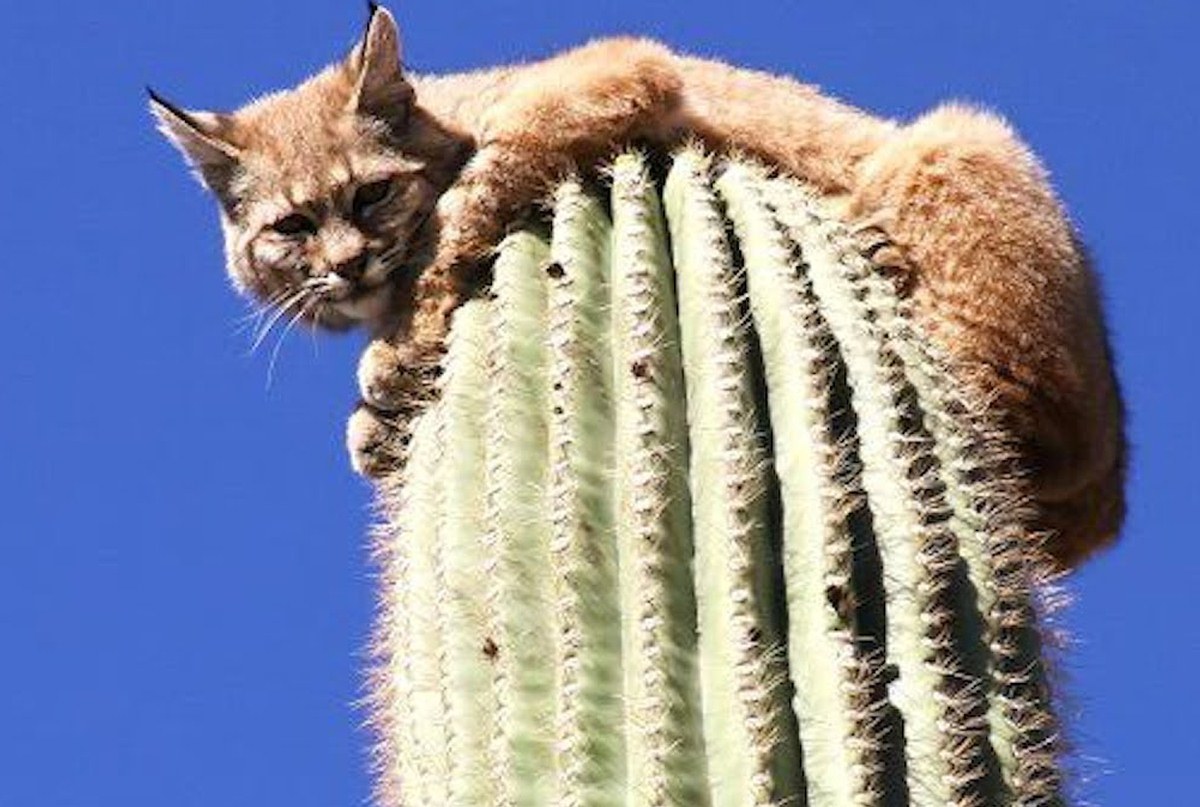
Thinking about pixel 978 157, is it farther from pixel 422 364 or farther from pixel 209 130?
pixel 209 130

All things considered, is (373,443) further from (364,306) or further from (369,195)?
(369,195)

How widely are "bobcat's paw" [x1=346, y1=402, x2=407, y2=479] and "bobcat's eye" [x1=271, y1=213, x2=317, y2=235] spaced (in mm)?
814

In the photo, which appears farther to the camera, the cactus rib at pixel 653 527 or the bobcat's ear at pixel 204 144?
the bobcat's ear at pixel 204 144

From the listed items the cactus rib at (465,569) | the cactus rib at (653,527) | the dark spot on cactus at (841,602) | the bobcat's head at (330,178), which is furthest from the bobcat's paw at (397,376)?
the dark spot on cactus at (841,602)

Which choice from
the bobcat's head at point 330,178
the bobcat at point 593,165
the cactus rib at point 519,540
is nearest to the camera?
the cactus rib at point 519,540

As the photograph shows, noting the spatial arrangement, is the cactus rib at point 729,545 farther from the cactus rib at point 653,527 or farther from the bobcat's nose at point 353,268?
the bobcat's nose at point 353,268

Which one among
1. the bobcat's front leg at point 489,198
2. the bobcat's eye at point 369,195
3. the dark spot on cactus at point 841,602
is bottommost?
the dark spot on cactus at point 841,602

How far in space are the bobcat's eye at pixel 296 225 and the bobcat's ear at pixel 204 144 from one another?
1.07 feet

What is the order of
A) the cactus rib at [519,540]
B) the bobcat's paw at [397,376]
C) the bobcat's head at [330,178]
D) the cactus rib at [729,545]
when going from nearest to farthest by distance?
the cactus rib at [729,545], the cactus rib at [519,540], the bobcat's paw at [397,376], the bobcat's head at [330,178]

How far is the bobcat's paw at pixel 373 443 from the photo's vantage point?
4.73 meters

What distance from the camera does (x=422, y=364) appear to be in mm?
4594

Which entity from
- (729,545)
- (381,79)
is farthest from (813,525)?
(381,79)

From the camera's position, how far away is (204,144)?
19.0ft

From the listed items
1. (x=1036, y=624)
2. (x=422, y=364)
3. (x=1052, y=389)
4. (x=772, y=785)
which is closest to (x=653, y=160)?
(x=422, y=364)
